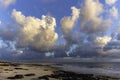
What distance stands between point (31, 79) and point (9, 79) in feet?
12.1

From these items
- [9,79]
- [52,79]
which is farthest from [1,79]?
[52,79]

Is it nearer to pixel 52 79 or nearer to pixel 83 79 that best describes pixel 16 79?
pixel 52 79

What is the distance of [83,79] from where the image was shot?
4412 cm

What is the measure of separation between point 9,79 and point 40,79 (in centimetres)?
521

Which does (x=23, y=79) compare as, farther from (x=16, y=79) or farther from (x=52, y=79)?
(x=52, y=79)

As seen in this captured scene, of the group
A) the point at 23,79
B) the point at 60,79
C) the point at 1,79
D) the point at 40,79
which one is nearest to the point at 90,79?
the point at 60,79

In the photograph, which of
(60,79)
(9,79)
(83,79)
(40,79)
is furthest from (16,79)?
(83,79)

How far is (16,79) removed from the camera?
41.1 metres

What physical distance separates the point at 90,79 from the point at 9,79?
14546 millimetres

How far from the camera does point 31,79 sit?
136ft

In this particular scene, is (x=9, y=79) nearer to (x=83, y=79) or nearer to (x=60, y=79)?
(x=60, y=79)

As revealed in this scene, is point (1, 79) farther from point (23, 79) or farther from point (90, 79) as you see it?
point (90, 79)

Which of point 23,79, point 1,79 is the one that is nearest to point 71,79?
point 23,79

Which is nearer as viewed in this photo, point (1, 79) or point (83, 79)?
point (1, 79)
